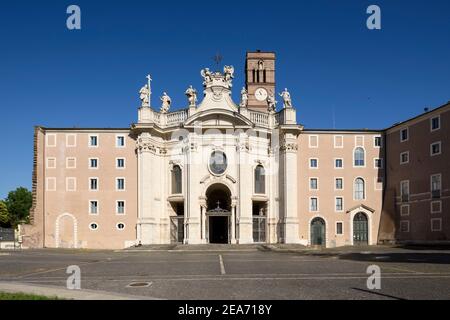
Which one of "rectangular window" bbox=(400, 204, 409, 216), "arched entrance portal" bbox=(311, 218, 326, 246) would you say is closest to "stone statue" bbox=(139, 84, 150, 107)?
"arched entrance portal" bbox=(311, 218, 326, 246)

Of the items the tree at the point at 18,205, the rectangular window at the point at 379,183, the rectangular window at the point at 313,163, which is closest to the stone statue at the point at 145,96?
the rectangular window at the point at 313,163

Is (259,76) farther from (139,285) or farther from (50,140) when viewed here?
(139,285)

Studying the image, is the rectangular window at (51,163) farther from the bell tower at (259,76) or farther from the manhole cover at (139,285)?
the manhole cover at (139,285)

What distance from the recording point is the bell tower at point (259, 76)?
92075 millimetres

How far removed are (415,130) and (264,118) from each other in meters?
17.7

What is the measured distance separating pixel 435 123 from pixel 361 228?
51.4 ft

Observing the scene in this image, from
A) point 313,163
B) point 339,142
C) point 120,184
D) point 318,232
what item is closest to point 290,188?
point 313,163

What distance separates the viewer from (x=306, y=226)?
60781 millimetres

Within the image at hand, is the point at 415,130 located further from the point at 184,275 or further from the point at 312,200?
the point at 184,275

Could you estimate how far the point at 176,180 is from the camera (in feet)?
201

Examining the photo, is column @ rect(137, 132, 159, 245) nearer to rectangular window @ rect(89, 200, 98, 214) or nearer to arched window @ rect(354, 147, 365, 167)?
rectangular window @ rect(89, 200, 98, 214)

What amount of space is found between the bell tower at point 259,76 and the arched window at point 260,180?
104 ft

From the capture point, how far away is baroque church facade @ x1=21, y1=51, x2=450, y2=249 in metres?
59.2

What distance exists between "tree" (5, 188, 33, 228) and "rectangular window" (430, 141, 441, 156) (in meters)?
101
